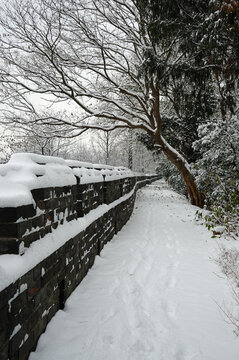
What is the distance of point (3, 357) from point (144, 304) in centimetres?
168

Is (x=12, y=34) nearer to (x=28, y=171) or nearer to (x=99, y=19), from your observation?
(x=99, y=19)

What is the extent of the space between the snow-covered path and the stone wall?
19 centimetres

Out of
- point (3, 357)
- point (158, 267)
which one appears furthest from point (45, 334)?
point (158, 267)

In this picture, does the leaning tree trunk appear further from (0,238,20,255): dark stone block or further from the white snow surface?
(0,238,20,255): dark stone block

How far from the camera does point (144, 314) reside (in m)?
2.66

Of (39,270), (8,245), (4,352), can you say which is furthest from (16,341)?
(8,245)

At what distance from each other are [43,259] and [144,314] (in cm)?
126

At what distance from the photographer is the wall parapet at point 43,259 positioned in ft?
5.44

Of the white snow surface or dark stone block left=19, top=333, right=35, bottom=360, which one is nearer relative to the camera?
the white snow surface

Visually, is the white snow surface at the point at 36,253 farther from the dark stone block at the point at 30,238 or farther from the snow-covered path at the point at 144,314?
the snow-covered path at the point at 144,314

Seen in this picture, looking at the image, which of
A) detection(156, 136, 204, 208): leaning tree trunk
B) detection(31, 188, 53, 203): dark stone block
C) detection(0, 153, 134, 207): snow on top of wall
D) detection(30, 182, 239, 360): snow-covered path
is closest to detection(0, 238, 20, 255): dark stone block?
detection(0, 153, 134, 207): snow on top of wall

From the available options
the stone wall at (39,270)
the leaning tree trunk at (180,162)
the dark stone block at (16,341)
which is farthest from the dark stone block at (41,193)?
the leaning tree trunk at (180,162)

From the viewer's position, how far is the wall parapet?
166 cm

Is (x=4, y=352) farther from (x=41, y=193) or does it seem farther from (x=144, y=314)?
(x=144, y=314)
